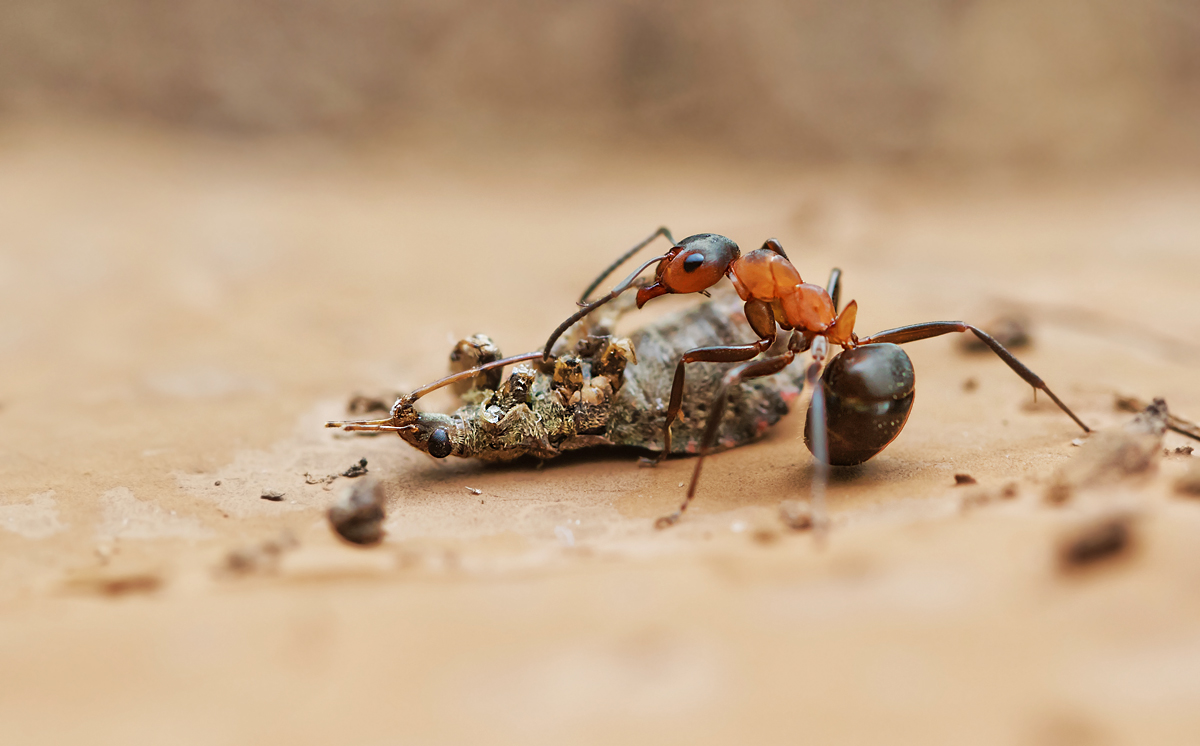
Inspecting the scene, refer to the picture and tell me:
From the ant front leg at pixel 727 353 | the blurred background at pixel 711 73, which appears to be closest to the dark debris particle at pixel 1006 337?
the ant front leg at pixel 727 353

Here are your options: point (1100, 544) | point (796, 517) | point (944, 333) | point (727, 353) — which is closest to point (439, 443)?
point (727, 353)

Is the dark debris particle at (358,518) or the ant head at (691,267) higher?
the ant head at (691,267)

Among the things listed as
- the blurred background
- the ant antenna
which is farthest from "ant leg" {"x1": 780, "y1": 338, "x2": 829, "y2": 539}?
the blurred background

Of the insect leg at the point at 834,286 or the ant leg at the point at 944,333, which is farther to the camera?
the insect leg at the point at 834,286

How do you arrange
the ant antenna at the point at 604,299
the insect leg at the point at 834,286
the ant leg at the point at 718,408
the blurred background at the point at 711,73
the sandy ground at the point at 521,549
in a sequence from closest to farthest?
1. the sandy ground at the point at 521,549
2. the ant leg at the point at 718,408
3. the ant antenna at the point at 604,299
4. the insect leg at the point at 834,286
5. the blurred background at the point at 711,73

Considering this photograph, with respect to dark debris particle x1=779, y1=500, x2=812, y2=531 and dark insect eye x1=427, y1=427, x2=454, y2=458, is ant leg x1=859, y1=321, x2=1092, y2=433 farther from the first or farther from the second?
dark insect eye x1=427, y1=427, x2=454, y2=458

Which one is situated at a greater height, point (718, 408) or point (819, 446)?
point (718, 408)

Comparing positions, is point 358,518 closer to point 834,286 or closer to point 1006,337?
point 834,286

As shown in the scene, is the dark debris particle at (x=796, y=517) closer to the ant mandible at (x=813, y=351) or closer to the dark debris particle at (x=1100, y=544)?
the ant mandible at (x=813, y=351)
